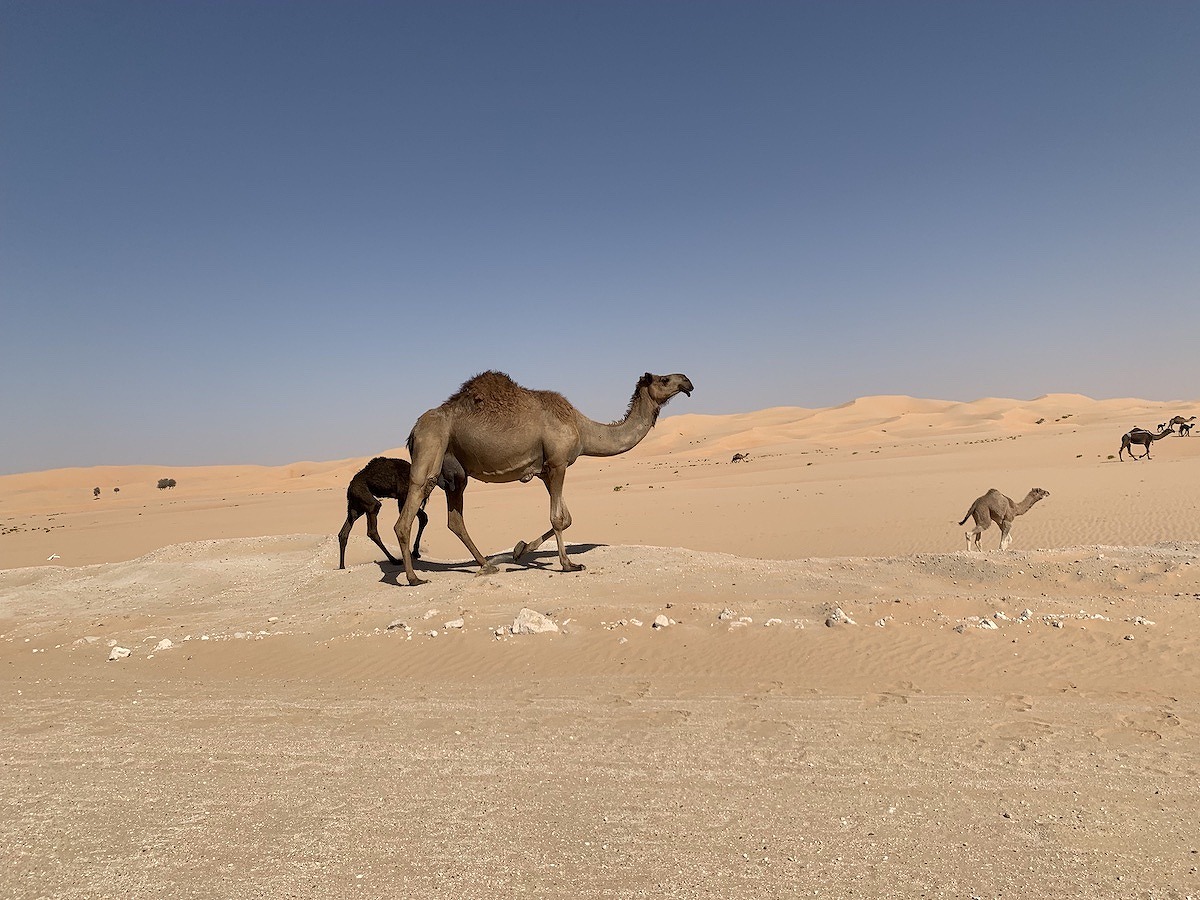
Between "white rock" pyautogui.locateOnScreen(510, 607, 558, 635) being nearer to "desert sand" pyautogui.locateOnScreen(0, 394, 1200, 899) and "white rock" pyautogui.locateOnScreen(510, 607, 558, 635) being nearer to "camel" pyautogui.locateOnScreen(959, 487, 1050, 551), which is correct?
"desert sand" pyautogui.locateOnScreen(0, 394, 1200, 899)

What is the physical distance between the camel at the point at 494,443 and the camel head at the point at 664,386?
0.55m

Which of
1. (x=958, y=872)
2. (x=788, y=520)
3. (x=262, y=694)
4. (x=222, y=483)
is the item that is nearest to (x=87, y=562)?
(x=262, y=694)

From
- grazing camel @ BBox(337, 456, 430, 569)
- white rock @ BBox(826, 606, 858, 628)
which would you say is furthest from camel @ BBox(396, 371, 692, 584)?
white rock @ BBox(826, 606, 858, 628)

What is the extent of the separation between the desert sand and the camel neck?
199cm

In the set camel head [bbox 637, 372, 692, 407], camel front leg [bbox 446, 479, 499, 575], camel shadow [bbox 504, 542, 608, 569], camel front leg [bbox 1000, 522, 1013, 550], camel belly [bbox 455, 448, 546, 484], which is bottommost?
camel front leg [bbox 1000, 522, 1013, 550]

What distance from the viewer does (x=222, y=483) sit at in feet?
227

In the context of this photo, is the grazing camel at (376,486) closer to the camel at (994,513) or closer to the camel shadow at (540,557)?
the camel shadow at (540,557)

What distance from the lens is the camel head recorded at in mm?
11164

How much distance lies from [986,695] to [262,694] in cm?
674

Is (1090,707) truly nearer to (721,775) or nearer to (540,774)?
(721,775)

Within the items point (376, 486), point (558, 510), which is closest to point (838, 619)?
point (558, 510)

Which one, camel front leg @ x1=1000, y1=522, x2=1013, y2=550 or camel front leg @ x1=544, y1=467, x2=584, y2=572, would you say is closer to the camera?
camel front leg @ x1=544, y1=467, x2=584, y2=572

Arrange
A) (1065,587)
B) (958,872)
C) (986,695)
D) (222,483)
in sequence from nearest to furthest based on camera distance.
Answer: (958,872) → (986,695) → (1065,587) → (222,483)

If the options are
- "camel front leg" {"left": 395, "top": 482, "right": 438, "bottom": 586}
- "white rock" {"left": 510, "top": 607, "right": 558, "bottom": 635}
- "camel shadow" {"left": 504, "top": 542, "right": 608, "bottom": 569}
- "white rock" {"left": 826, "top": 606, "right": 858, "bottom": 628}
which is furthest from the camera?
"camel shadow" {"left": 504, "top": 542, "right": 608, "bottom": 569}
